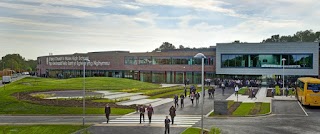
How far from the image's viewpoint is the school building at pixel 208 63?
74188 millimetres

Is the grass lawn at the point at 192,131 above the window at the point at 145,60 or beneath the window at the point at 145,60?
beneath

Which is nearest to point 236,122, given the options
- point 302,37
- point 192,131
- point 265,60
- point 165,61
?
point 192,131

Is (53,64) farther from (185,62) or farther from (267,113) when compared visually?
(267,113)

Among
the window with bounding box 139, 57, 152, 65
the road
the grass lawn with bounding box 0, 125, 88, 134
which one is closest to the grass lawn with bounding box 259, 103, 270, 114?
the road

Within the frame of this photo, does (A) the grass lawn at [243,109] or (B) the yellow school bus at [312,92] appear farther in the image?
(B) the yellow school bus at [312,92]

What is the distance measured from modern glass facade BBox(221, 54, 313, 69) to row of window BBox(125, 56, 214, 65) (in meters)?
A: 5.79

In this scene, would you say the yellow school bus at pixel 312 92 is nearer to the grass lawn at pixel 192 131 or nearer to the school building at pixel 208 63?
the grass lawn at pixel 192 131

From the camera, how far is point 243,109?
38.8 m

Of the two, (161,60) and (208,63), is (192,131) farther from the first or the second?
(161,60)

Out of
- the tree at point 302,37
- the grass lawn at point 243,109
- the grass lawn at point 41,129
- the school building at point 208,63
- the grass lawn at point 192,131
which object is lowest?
the grass lawn at point 41,129

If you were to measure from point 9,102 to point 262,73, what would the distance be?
5254 cm

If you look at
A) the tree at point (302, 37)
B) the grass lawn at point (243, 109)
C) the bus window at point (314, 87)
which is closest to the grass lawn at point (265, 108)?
the grass lawn at point (243, 109)

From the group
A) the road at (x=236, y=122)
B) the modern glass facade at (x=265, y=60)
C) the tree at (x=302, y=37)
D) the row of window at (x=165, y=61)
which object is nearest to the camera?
the road at (x=236, y=122)

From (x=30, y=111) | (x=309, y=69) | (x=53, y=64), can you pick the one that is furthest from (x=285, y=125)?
(x=53, y=64)
